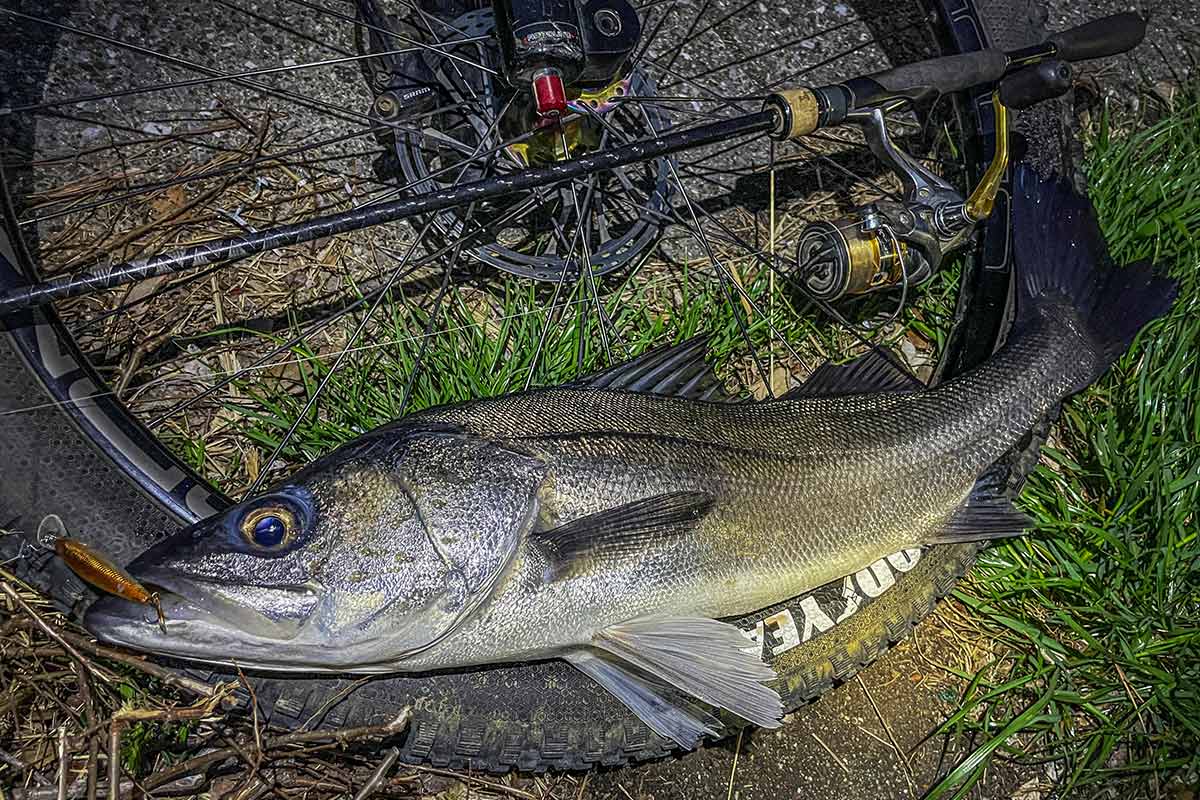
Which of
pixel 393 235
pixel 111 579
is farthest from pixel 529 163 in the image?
pixel 111 579

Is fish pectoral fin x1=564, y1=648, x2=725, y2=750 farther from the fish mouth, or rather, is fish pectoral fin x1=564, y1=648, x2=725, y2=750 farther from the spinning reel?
the spinning reel

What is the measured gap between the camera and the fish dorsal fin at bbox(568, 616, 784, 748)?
2.51 meters

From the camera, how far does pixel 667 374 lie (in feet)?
9.46

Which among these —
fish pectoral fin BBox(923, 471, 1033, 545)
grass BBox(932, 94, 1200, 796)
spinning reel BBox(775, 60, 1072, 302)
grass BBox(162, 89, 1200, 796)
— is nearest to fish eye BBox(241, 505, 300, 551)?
grass BBox(162, 89, 1200, 796)

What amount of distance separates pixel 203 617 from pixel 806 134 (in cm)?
231

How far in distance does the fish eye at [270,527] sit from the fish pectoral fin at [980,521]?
1.88 meters

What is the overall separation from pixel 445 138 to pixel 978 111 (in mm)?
1938

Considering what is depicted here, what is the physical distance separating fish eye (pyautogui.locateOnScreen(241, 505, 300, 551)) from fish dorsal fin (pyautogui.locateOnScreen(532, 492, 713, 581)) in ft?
1.98

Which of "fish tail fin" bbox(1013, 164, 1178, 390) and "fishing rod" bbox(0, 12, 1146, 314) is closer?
"fishing rod" bbox(0, 12, 1146, 314)

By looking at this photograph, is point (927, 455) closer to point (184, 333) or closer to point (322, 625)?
point (322, 625)

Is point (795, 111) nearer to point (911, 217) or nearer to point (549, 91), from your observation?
point (911, 217)

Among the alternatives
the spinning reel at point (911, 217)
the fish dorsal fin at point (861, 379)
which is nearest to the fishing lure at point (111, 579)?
the fish dorsal fin at point (861, 379)

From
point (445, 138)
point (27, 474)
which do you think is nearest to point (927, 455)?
point (445, 138)

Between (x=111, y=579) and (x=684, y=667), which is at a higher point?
(x=111, y=579)
